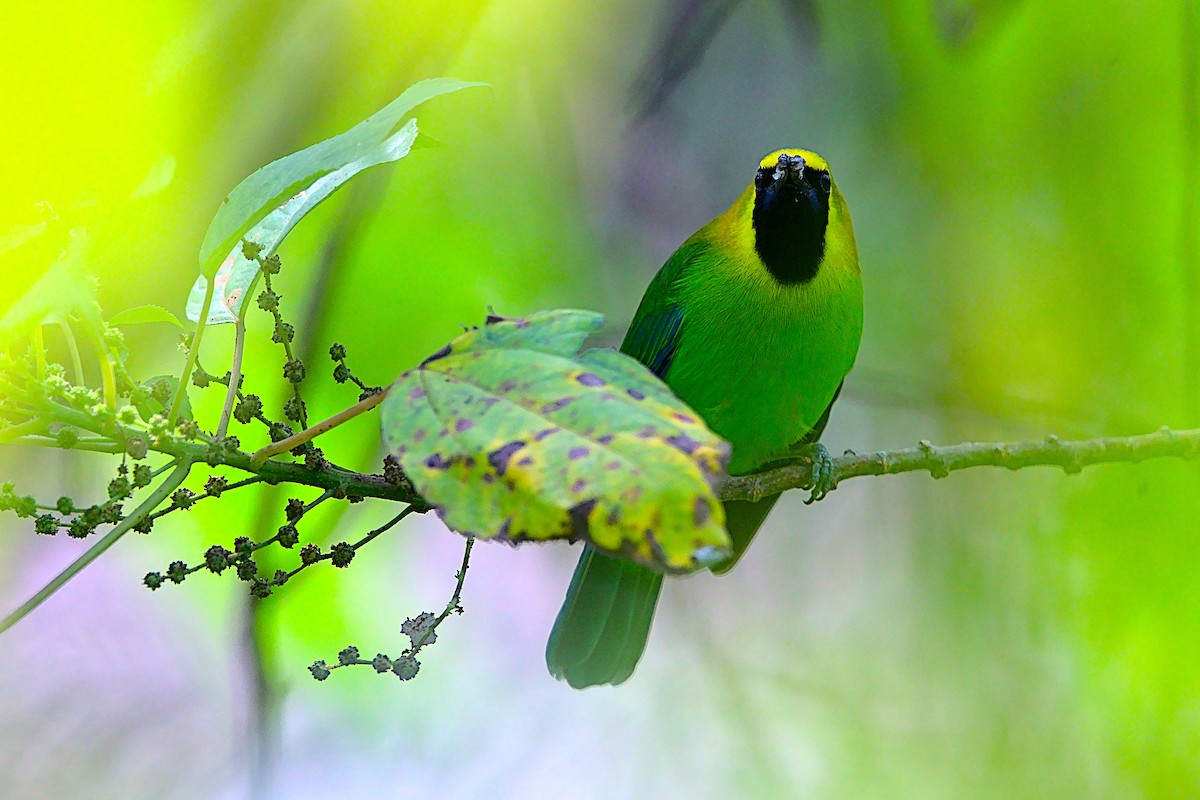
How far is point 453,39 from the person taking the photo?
1.14m

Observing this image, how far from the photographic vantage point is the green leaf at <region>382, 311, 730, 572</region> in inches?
11.0

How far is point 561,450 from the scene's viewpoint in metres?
0.31

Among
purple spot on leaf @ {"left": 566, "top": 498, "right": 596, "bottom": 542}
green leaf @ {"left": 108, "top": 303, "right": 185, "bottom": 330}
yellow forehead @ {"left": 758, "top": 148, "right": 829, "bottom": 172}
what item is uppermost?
yellow forehead @ {"left": 758, "top": 148, "right": 829, "bottom": 172}

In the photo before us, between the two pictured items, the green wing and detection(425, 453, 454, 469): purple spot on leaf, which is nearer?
detection(425, 453, 454, 469): purple spot on leaf

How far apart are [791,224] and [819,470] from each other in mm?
266

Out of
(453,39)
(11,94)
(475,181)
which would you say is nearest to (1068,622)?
(475,181)

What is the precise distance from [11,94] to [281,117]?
0.92 feet

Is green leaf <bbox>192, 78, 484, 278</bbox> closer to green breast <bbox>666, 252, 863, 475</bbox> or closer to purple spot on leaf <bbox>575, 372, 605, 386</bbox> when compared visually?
purple spot on leaf <bbox>575, 372, 605, 386</bbox>

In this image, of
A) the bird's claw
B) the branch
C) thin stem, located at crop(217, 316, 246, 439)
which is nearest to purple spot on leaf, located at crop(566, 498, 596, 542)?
thin stem, located at crop(217, 316, 246, 439)

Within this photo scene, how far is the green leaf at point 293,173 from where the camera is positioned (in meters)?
0.42

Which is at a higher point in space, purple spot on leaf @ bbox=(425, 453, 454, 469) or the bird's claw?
the bird's claw

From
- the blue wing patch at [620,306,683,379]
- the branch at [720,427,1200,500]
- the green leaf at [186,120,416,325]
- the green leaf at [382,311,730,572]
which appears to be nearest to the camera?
the green leaf at [382,311,730,572]

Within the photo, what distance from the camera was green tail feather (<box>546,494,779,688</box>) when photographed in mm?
981

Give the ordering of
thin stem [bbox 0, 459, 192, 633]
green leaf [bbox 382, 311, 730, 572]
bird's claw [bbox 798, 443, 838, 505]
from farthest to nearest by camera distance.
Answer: bird's claw [bbox 798, 443, 838, 505]
thin stem [bbox 0, 459, 192, 633]
green leaf [bbox 382, 311, 730, 572]
